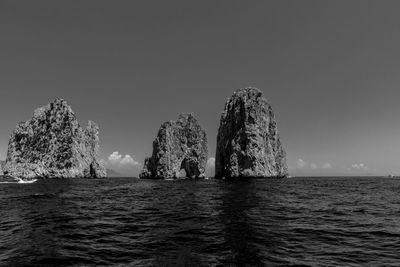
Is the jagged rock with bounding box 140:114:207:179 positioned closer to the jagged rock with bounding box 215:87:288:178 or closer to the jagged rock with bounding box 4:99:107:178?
the jagged rock with bounding box 215:87:288:178

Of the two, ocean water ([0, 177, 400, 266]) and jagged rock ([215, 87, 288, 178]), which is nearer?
ocean water ([0, 177, 400, 266])

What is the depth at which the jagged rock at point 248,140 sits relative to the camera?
120m

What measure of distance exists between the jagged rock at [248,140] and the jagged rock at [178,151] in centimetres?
1255

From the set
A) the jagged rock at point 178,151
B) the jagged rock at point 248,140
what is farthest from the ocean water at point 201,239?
the jagged rock at point 178,151

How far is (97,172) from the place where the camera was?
173250mm

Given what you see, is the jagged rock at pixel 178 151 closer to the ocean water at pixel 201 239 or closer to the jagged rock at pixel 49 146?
the jagged rock at pixel 49 146

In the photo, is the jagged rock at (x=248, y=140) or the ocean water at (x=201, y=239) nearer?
the ocean water at (x=201, y=239)

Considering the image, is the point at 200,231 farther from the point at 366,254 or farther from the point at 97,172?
the point at 97,172

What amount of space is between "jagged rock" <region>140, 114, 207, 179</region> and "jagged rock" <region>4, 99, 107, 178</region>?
126 feet

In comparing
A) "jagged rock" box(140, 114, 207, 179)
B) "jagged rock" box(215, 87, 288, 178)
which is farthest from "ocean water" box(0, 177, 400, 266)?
"jagged rock" box(140, 114, 207, 179)

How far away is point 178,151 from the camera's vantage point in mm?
152875

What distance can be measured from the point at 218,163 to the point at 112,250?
5039 inches

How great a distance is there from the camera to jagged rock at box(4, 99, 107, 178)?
148000 millimetres

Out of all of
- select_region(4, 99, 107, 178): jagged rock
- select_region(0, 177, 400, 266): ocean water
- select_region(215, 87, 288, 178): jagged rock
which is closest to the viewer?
select_region(0, 177, 400, 266): ocean water
